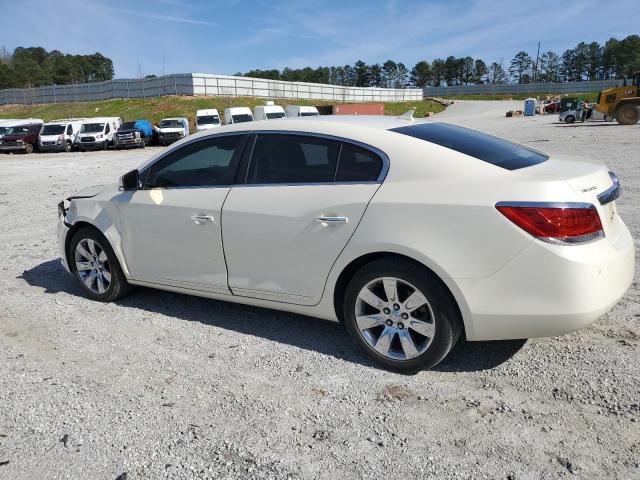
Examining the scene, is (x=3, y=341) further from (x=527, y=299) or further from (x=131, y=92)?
(x=131, y=92)

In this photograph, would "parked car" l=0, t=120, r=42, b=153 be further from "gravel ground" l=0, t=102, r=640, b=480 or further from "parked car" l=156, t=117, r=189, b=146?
"gravel ground" l=0, t=102, r=640, b=480

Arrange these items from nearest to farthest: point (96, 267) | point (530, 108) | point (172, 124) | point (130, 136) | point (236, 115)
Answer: point (96, 267) → point (130, 136) → point (236, 115) → point (172, 124) → point (530, 108)

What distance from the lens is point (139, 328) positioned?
171 inches

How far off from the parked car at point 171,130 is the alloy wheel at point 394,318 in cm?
3209

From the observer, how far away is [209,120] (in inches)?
1351

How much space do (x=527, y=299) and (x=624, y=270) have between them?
Answer: 70cm

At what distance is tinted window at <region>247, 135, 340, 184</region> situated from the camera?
11.9 ft

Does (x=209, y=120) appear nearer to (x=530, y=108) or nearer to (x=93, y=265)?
(x=93, y=265)

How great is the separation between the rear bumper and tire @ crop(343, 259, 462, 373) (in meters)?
0.15

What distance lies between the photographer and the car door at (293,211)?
3434 mm

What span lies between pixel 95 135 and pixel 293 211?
32.0 meters

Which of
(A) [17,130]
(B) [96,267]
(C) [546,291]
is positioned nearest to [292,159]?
(C) [546,291]

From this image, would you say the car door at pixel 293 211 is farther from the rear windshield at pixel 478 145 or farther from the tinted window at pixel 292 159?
the rear windshield at pixel 478 145

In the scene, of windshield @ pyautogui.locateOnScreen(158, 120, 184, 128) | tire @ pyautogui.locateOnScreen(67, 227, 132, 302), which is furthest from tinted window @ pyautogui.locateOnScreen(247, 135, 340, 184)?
windshield @ pyautogui.locateOnScreen(158, 120, 184, 128)
